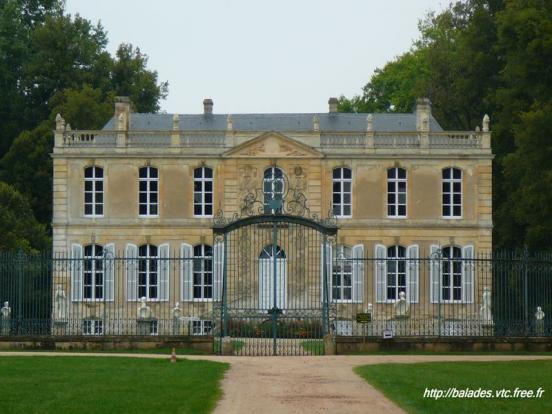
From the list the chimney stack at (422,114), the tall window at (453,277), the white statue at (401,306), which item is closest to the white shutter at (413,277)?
the white statue at (401,306)

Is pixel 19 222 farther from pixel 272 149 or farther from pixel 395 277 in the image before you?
pixel 395 277

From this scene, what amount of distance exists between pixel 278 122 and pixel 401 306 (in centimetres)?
1291

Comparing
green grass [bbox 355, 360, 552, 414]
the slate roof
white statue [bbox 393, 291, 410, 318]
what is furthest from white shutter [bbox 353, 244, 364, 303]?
green grass [bbox 355, 360, 552, 414]

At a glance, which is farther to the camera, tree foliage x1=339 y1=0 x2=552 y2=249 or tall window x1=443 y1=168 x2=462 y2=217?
tall window x1=443 y1=168 x2=462 y2=217

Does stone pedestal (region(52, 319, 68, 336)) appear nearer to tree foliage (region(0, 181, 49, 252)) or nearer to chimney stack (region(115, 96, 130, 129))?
tree foliage (region(0, 181, 49, 252))

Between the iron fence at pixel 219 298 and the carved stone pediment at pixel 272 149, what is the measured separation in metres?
4.19

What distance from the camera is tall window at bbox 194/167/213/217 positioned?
5016cm

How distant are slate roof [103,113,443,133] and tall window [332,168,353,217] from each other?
118 inches

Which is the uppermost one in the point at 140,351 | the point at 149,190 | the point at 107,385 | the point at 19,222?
the point at 149,190

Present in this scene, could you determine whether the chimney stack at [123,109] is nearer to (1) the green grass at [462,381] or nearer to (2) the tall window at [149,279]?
(2) the tall window at [149,279]

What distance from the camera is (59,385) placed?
2191 centimetres

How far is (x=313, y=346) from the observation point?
3303cm

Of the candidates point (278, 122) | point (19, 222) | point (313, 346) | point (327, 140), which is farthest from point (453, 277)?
point (19, 222)

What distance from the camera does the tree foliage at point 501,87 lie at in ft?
147
